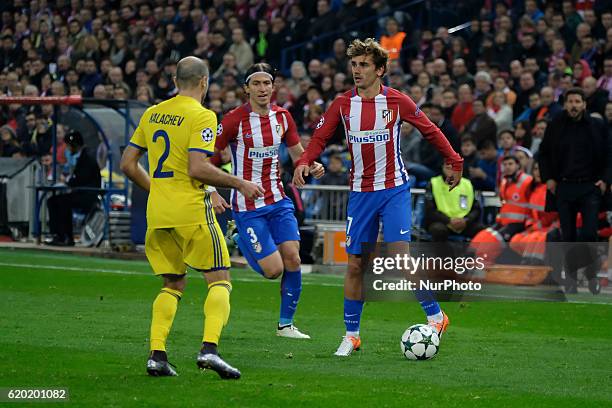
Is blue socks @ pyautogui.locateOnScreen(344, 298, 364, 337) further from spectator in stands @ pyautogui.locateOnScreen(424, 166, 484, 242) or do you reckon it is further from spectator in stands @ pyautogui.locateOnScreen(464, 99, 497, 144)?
spectator in stands @ pyautogui.locateOnScreen(464, 99, 497, 144)

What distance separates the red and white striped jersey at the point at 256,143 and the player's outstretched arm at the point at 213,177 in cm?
349

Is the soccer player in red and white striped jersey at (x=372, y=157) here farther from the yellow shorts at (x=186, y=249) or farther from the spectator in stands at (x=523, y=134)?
the spectator in stands at (x=523, y=134)

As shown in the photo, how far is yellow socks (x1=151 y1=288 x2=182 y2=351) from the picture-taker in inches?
341

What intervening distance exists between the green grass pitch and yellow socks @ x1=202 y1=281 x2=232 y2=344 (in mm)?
314

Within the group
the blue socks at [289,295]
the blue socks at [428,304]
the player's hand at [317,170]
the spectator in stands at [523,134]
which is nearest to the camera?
the player's hand at [317,170]

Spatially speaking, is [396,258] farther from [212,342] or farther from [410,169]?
[410,169]

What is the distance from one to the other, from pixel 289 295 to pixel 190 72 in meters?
3.65

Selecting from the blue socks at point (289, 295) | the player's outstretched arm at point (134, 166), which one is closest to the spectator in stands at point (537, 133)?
the blue socks at point (289, 295)

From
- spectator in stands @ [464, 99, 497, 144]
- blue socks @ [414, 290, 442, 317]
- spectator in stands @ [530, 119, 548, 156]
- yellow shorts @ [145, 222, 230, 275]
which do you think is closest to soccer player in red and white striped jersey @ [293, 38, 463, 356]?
blue socks @ [414, 290, 442, 317]

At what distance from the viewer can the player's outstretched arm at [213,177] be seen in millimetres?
8461

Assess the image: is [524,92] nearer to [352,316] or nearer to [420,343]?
[352,316]

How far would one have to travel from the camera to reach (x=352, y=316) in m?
10.4

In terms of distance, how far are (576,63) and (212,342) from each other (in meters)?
13.2

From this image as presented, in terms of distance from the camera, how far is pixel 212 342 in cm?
857
